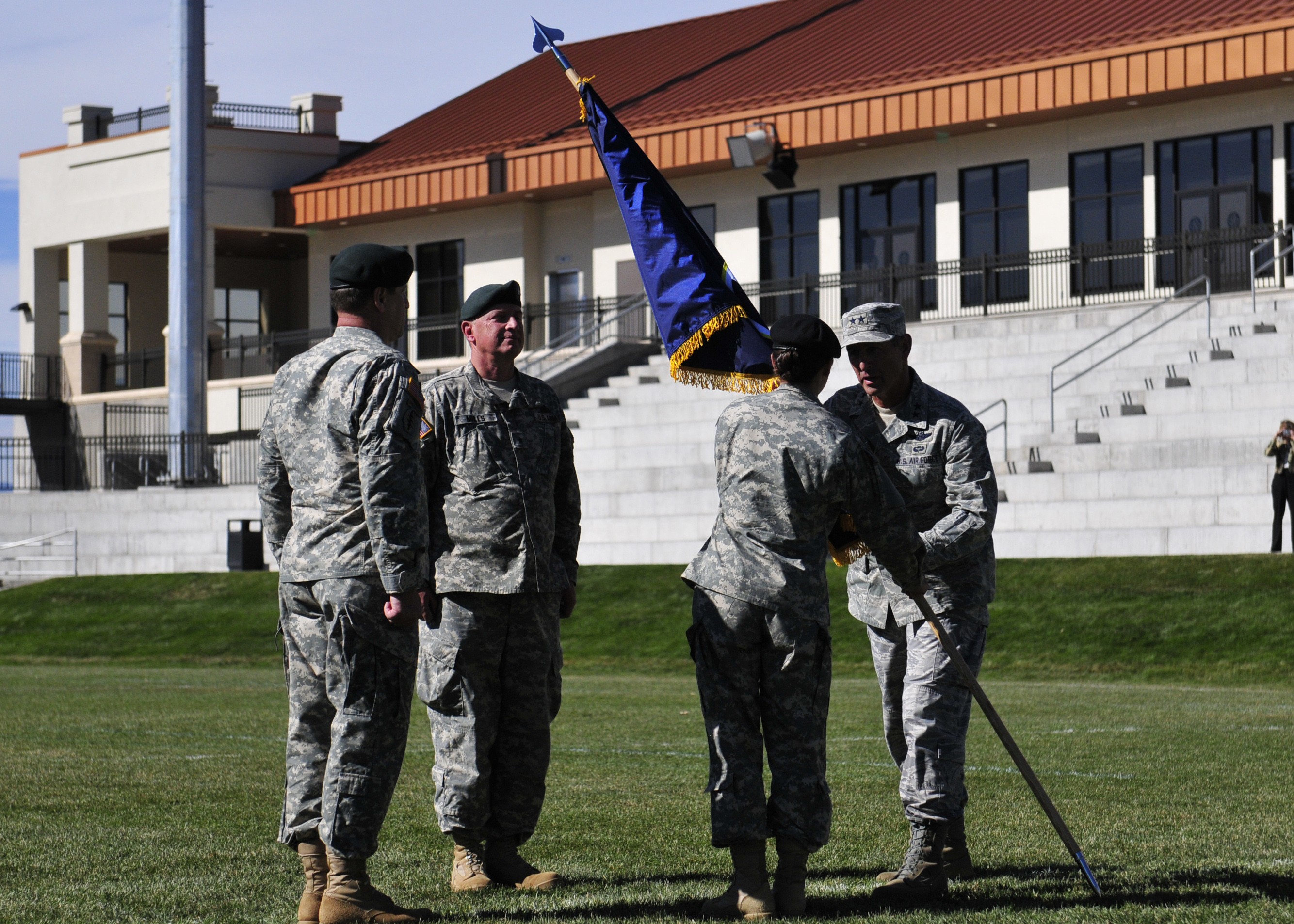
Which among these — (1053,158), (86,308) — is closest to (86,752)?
(1053,158)

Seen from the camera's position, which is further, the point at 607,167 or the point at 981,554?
the point at 607,167

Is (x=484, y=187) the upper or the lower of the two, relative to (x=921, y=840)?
upper

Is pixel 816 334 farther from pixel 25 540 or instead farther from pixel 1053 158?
pixel 25 540

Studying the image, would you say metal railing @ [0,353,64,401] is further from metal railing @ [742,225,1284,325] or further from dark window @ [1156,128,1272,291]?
dark window @ [1156,128,1272,291]

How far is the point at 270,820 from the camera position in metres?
8.80

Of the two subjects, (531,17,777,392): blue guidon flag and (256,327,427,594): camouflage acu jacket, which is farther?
(531,17,777,392): blue guidon flag

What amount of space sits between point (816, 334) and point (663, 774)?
14.7 ft

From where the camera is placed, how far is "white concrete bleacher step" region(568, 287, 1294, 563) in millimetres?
24547

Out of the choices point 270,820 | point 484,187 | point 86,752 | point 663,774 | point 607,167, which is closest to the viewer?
point 270,820

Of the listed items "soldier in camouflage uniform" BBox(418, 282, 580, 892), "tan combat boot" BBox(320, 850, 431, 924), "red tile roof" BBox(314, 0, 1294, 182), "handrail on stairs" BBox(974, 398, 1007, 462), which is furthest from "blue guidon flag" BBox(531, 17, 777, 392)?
"red tile roof" BBox(314, 0, 1294, 182)

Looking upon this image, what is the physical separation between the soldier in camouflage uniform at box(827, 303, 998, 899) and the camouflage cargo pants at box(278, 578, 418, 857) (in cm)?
197

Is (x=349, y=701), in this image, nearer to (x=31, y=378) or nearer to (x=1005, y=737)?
(x=1005, y=737)

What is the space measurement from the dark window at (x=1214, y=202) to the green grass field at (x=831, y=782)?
11991 mm

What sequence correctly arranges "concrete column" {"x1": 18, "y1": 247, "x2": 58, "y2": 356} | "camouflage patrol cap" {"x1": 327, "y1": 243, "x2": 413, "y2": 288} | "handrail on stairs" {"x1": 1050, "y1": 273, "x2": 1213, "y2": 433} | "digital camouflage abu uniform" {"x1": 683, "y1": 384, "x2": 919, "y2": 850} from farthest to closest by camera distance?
"concrete column" {"x1": 18, "y1": 247, "x2": 58, "y2": 356}
"handrail on stairs" {"x1": 1050, "y1": 273, "x2": 1213, "y2": 433}
"camouflage patrol cap" {"x1": 327, "y1": 243, "x2": 413, "y2": 288}
"digital camouflage abu uniform" {"x1": 683, "y1": 384, "x2": 919, "y2": 850}
